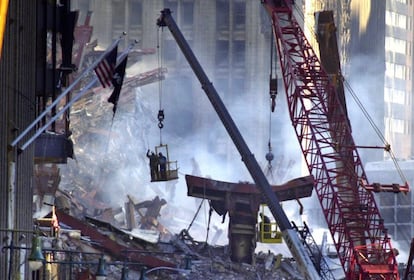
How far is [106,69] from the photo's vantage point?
3188 centimetres

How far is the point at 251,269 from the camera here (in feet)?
203

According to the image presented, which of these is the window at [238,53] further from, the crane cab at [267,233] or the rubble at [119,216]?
the crane cab at [267,233]

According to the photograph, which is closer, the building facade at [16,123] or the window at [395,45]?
the building facade at [16,123]

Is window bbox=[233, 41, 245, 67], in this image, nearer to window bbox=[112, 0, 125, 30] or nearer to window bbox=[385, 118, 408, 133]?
window bbox=[112, 0, 125, 30]

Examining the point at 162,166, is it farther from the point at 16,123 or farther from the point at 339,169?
the point at 16,123

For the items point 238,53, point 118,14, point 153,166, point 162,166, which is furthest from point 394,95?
point 162,166

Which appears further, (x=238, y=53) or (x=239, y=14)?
(x=238, y=53)

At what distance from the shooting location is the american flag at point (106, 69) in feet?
104

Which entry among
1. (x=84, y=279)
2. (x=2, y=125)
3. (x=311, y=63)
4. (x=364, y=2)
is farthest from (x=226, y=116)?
(x=364, y=2)

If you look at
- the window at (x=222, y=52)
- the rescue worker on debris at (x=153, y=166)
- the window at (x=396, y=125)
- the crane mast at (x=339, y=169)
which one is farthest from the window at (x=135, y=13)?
the rescue worker on debris at (x=153, y=166)

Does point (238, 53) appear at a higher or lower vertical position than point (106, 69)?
higher

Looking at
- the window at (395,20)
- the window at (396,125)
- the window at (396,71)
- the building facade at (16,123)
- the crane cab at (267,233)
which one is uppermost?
the window at (395,20)

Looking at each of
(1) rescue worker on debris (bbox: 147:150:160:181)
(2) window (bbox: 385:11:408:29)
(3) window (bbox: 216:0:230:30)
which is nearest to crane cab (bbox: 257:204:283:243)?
(1) rescue worker on debris (bbox: 147:150:160:181)

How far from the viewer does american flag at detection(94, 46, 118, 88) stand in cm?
3164
